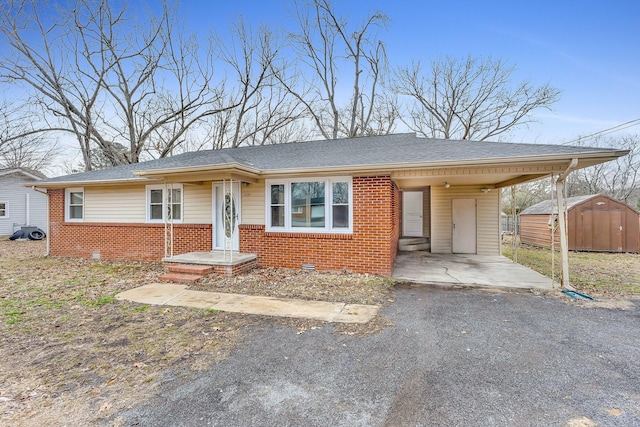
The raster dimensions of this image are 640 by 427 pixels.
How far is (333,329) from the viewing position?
4.04 m

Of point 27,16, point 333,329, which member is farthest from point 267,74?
point 333,329

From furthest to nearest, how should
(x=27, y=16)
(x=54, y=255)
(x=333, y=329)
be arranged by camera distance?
(x=27, y=16) → (x=54, y=255) → (x=333, y=329)

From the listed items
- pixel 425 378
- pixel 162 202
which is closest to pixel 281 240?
pixel 162 202

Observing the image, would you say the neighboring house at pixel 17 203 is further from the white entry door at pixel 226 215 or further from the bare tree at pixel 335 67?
the bare tree at pixel 335 67

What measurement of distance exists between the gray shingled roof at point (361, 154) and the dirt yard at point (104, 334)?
2.81 meters

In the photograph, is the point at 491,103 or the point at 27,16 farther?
the point at 491,103

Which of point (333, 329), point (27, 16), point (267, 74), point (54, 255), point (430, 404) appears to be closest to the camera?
point (430, 404)

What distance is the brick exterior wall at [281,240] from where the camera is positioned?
6992mm

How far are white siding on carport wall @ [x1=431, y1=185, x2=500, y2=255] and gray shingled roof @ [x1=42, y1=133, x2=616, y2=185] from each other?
9.73 feet

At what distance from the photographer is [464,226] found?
10570 mm

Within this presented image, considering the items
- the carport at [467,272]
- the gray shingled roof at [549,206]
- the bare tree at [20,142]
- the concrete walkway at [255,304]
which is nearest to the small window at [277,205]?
the concrete walkway at [255,304]

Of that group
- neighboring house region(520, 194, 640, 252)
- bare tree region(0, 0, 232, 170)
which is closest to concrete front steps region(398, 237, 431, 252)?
neighboring house region(520, 194, 640, 252)

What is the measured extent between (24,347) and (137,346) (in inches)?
53.4

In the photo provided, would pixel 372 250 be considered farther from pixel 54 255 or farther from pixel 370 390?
pixel 54 255
